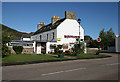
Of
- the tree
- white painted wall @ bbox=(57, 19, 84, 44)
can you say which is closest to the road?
white painted wall @ bbox=(57, 19, 84, 44)

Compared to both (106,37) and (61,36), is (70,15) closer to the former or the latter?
(61,36)

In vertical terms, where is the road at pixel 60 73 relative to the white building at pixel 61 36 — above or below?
below

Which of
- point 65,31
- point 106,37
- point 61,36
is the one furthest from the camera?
point 106,37

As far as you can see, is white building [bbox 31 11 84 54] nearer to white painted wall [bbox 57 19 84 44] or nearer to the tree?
white painted wall [bbox 57 19 84 44]

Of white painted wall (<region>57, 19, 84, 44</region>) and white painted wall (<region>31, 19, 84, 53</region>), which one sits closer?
white painted wall (<region>31, 19, 84, 53</region>)

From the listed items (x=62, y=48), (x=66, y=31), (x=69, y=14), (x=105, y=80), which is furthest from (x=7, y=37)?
(x=69, y=14)

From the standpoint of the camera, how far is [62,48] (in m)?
29.0

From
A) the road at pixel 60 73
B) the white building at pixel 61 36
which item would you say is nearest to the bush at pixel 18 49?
the white building at pixel 61 36

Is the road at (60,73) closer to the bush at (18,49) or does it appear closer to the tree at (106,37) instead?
the bush at (18,49)

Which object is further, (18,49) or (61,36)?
(61,36)

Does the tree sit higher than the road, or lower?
higher

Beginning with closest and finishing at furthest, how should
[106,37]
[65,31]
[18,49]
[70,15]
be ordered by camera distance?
[18,49] → [65,31] → [70,15] → [106,37]

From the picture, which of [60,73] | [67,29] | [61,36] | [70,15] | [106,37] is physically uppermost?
[70,15]

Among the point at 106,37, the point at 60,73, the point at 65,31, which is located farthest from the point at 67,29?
the point at 106,37
